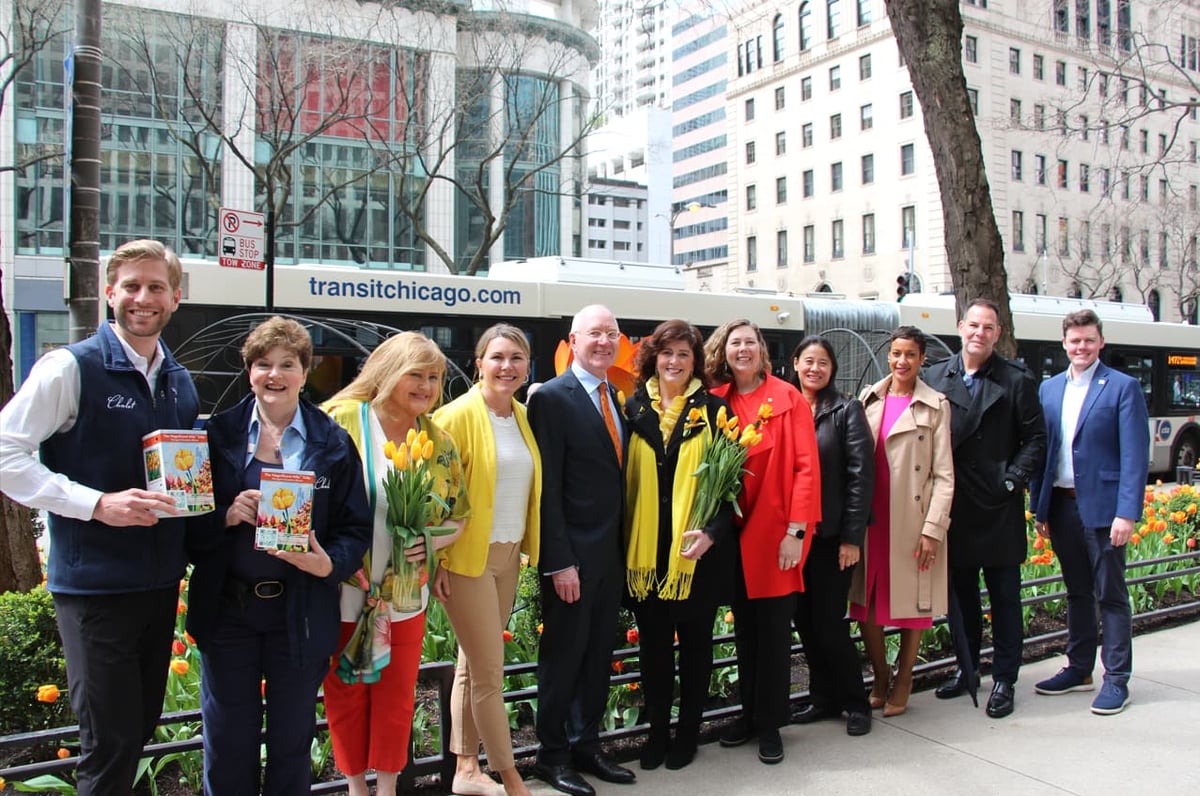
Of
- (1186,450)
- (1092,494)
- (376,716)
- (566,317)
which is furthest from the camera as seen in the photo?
(1186,450)

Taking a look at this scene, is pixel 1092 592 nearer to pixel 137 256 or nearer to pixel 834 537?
pixel 834 537

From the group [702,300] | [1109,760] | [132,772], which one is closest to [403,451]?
[132,772]

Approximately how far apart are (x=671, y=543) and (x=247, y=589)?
1837 mm

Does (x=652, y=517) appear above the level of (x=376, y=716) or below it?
above

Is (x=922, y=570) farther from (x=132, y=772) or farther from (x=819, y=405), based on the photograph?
(x=132, y=772)

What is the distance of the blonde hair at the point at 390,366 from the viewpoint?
3.57 meters

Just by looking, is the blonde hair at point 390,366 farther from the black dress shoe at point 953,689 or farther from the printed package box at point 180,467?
the black dress shoe at point 953,689

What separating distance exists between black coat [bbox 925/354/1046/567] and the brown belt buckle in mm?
3483

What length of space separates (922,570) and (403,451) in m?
2.83

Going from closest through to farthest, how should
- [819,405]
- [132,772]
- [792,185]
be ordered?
[132,772]
[819,405]
[792,185]

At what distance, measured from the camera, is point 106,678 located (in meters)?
2.94

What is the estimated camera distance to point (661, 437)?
431 cm

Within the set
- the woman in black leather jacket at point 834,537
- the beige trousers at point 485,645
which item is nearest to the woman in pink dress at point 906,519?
the woman in black leather jacket at point 834,537

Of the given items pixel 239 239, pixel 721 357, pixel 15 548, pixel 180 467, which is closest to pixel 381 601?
pixel 180 467
